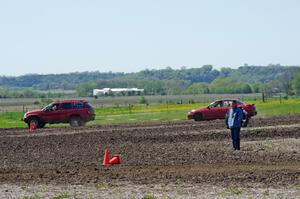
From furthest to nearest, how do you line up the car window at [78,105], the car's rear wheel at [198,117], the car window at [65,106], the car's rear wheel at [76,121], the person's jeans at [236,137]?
1. the car's rear wheel at [198,117]
2. the car window at [78,105]
3. the car window at [65,106]
4. the car's rear wheel at [76,121]
5. the person's jeans at [236,137]

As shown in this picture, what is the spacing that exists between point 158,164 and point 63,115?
26285 mm

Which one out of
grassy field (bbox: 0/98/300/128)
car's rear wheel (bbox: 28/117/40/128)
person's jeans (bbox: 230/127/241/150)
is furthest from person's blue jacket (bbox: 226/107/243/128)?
grassy field (bbox: 0/98/300/128)

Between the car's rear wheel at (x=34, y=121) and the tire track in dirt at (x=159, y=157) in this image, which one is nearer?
the tire track in dirt at (x=159, y=157)

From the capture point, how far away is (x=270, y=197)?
729 inches

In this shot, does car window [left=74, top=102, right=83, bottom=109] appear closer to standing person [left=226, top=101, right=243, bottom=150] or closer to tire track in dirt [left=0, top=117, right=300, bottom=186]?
tire track in dirt [left=0, top=117, right=300, bottom=186]

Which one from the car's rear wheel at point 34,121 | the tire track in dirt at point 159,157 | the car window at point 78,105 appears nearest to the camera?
the tire track in dirt at point 159,157

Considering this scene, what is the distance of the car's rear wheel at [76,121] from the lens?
2032 inches

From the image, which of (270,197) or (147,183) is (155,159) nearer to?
(147,183)

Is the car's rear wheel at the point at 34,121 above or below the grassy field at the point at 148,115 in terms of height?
above

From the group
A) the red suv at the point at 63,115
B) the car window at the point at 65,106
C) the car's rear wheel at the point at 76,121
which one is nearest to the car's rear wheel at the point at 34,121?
the red suv at the point at 63,115

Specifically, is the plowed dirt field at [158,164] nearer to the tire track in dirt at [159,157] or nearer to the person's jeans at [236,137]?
the tire track in dirt at [159,157]

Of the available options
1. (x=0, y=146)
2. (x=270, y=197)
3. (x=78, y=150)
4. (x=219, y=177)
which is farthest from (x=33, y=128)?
(x=270, y=197)

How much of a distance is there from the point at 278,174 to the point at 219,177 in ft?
4.89

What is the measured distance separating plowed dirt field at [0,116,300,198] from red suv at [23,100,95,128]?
11.2 meters
